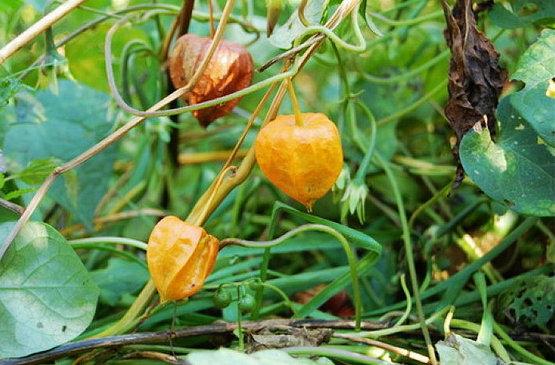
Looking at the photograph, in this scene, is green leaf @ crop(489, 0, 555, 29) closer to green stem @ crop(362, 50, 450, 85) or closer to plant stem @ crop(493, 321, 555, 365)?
green stem @ crop(362, 50, 450, 85)

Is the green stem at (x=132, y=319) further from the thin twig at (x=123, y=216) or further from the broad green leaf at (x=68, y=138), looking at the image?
the thin twig at (x=123, y=216)

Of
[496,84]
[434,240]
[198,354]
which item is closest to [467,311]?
[434,240]

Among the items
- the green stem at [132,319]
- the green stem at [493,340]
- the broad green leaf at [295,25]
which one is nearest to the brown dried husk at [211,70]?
the broad green leaf at [295,25]

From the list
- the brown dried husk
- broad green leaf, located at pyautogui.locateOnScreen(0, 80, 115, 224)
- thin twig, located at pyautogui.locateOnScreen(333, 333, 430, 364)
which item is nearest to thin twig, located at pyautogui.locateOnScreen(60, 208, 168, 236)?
broad green leaf, located at pyautogui.locateOnScreen(0, 80, 115, 224)

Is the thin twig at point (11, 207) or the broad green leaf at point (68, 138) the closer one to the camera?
the thin twig at point (11, 207)

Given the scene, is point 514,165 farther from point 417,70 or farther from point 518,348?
point 417,70

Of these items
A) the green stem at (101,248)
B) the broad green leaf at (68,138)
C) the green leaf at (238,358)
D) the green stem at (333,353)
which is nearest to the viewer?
the green leaf at (238,358)

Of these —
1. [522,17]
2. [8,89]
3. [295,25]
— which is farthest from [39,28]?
[522,17]
